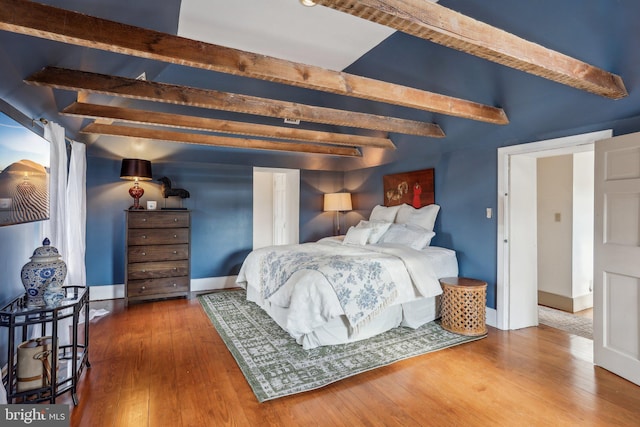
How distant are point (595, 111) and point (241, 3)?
3.33 meters

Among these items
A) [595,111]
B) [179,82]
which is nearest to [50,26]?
[179,82]

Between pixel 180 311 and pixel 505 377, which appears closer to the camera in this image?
pixel 505 377

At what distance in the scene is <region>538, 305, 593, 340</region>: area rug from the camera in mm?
3309

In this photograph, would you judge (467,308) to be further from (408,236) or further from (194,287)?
(194,287)

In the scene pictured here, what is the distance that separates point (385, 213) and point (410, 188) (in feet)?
1.69

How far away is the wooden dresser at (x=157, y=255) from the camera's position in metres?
4.16

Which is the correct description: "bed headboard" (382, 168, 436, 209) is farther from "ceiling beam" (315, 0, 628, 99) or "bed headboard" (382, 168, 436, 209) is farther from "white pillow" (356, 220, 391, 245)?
"ceiling beam" (315, 0, 628, 99)

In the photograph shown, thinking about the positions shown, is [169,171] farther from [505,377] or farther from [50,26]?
[505,377]

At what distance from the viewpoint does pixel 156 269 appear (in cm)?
428

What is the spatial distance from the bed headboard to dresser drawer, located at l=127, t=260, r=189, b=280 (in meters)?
3.23

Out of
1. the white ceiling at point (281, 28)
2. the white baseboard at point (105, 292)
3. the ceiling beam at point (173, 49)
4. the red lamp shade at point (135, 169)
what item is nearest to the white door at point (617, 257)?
the ceiling beam at point (173, 49)

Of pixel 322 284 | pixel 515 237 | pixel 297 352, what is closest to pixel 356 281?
pixel 322 284

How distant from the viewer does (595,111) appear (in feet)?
8.63

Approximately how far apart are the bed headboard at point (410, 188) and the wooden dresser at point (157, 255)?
306 centimetres
